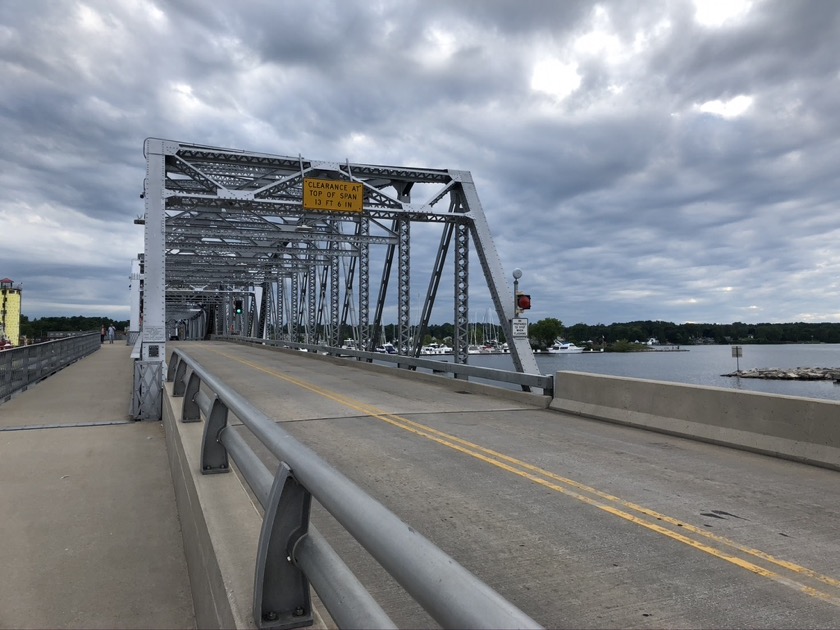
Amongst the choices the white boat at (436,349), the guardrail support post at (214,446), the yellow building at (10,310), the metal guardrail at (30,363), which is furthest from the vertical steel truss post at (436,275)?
the yellow building at (10,310)

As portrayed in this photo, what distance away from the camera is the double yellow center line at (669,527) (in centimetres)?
392

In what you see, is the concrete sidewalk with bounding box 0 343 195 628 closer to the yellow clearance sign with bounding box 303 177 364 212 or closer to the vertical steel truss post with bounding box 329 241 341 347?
the yellow clearance sign with bounding box 303 177 364 212

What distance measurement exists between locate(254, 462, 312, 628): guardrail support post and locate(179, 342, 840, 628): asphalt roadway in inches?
33.1

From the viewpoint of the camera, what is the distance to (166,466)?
922cm

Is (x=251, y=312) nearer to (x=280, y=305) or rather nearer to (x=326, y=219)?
(x=280, y=305)

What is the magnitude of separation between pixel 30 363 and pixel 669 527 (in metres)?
18.5

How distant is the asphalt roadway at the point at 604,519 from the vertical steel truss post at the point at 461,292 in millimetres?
8618

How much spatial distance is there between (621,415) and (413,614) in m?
7.52

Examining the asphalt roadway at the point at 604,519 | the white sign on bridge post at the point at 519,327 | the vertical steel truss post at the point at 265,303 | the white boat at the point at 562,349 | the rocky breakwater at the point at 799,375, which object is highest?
the vertical steel truss post at the point at 265,303

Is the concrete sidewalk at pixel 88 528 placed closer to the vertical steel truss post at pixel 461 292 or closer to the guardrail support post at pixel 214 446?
the guardrail support post at pixel 214 446

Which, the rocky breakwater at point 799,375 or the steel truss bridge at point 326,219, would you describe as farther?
the rocky breakwater at point 799,375

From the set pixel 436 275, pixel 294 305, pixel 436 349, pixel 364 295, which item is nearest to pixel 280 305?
pixel 294 305

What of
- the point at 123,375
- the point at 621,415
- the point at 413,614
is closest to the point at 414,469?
the point at 413,614

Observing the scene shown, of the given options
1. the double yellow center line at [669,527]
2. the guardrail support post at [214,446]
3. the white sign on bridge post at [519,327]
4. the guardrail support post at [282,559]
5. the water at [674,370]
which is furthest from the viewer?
the water at [674,370]
